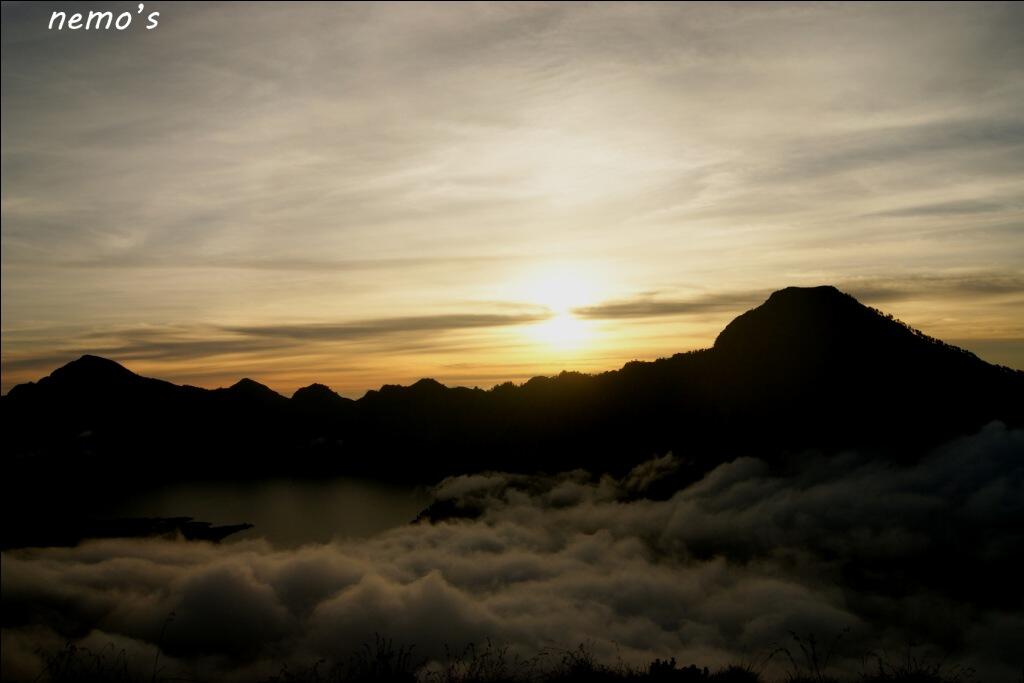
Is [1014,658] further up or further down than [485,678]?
further down

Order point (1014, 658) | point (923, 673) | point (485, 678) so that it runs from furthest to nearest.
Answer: point (1014, 658) < point (485, 678) < point (923, 673)

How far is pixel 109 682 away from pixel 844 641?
20938 centimetres

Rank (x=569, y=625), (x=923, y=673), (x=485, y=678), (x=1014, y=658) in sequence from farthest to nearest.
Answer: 1. (x=569, y=625)
2. (x=1014, y=658)
3. (x=485, y=678)
4. (x=923, y=673)

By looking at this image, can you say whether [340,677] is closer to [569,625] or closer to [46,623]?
[569,625]

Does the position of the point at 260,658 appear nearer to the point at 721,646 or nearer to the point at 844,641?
the point at 721,646

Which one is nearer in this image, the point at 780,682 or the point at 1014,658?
the point at 780,682

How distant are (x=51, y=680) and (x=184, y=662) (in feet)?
708

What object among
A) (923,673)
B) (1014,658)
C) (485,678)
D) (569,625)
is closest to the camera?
(923,673)

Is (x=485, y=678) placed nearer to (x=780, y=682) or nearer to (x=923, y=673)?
(x=780, y=682)

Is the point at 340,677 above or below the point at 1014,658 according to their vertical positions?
above

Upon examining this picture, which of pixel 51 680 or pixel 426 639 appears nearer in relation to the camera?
pixel 51 680

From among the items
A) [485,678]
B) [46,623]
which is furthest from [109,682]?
[46,623]

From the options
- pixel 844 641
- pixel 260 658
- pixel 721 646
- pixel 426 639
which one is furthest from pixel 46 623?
pixel 844 641

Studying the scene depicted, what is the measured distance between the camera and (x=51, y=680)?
1708 centimetres
